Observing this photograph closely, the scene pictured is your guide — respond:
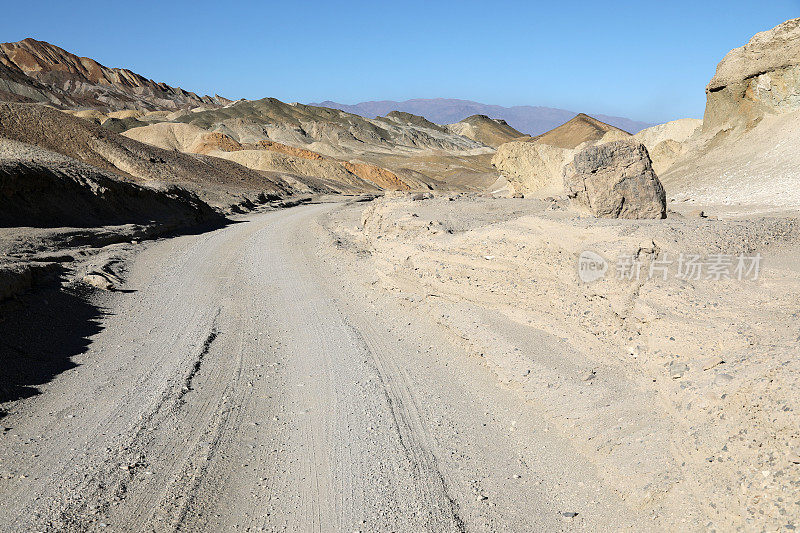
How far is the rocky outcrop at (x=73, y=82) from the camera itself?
108531 millimetres

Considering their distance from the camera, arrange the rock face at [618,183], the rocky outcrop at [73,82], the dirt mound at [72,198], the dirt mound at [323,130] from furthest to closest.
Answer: the rocky outcrop at [73,82] → the dirt mound at [323,130] → the dirt mound at [72,198] → the rock face at [618,183]

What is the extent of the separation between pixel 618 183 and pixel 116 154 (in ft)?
106

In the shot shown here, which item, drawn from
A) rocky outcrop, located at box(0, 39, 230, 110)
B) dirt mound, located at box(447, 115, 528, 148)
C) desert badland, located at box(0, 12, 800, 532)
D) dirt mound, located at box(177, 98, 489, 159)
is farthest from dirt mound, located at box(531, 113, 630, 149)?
rocky outcrop, located at box(0, 39, 230, 110)

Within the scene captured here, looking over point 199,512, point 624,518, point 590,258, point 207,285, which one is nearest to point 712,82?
point 590,258

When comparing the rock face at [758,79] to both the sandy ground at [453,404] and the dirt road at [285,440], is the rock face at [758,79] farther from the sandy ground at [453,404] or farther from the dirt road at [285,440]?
the dirt road at [285,440]

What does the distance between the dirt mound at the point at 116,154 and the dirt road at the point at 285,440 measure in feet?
75.1

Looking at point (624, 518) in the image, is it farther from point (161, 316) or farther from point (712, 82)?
point (712, 82)

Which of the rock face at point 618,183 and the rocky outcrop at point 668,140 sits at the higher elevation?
the rocky outcrop at point 668,140

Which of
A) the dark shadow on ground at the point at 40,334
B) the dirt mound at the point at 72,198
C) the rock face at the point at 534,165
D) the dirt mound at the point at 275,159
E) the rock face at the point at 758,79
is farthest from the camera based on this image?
the dirt mound at the point at 275,159

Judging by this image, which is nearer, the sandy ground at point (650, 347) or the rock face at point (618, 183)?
the sandy ground at point (650, 347)

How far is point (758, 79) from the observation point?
22.6 m

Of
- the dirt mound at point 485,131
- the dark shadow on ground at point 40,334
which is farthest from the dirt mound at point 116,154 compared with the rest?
the dirt mound at point 485,131

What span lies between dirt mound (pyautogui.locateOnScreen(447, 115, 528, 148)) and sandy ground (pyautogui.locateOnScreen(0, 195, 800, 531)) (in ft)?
404

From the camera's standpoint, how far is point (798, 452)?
3799mm
